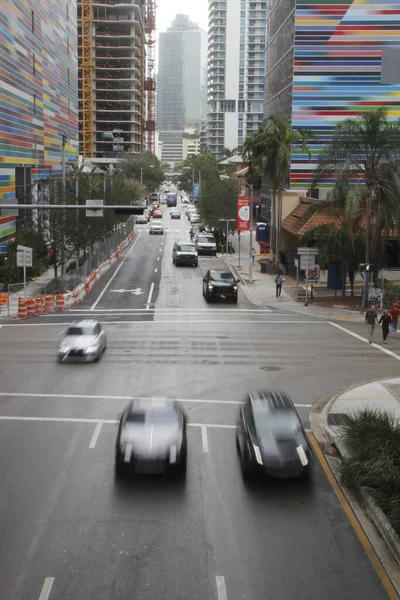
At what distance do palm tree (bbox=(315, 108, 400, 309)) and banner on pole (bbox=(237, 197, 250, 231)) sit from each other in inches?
598

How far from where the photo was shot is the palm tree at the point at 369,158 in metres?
40.5

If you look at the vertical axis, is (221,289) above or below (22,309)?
above

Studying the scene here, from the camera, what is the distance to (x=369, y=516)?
13.8 metres

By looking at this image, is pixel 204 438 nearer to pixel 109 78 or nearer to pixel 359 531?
pixel 359 531

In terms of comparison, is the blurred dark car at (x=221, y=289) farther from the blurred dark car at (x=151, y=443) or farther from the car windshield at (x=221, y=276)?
the blurred dark car at (x=151, y=443)

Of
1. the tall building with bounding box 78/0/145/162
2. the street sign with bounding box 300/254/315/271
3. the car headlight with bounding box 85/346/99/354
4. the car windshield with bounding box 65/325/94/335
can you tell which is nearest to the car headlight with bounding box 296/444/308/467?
the car headlight with bounding box 85/346/99/354

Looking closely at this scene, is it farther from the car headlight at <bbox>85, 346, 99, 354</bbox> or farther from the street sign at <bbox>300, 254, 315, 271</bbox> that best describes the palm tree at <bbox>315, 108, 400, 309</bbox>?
the car headlight at <bbox>85, 346, 99, 354</bbox>

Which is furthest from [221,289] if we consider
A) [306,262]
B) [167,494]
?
[167,494]

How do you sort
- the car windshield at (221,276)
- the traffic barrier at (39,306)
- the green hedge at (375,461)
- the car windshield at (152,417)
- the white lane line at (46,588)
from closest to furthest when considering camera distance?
the white lane line at (46,588) < the green hedge at (375,461) < the car windshield at (152,417) < the traffic barrier at (39,306) < the car windshield at (221,276)

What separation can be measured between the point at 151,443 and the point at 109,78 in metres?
164

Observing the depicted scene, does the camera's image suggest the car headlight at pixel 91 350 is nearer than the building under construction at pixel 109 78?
Yes

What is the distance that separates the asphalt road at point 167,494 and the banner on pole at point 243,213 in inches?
1037

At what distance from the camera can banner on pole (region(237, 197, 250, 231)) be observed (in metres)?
57.0

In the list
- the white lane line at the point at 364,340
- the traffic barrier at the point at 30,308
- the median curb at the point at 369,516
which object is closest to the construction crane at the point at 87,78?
the traffic barrier at the point at 30,308
